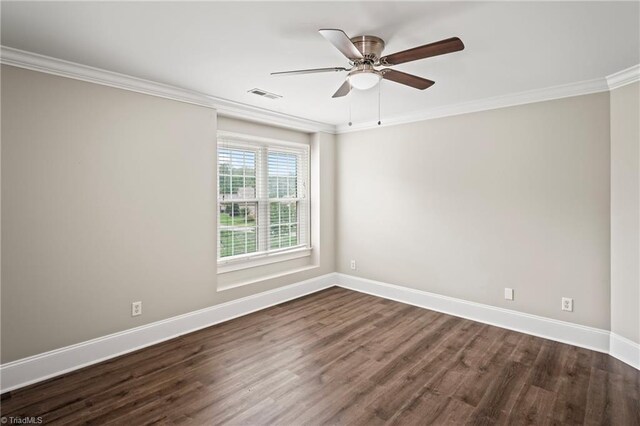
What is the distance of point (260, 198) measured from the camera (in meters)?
4.50

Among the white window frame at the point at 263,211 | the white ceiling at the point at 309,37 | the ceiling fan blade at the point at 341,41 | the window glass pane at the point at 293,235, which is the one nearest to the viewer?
the ceiling fan blade at the point at 341,41

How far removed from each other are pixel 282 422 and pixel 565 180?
341 centimetres

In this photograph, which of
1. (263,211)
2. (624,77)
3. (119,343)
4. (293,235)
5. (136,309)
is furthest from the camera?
(293,235)

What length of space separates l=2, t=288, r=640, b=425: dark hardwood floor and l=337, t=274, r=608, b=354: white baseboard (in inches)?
4.9

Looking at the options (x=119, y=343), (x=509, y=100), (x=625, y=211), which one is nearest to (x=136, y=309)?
(x=119, y=343)

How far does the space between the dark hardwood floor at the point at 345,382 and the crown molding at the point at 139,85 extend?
8.13 feet

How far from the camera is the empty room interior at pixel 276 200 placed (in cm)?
220

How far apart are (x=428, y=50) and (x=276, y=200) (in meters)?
3.13

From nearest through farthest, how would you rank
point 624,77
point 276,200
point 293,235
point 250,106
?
point 624,77, point 250,106, point 276,200, point 293,235

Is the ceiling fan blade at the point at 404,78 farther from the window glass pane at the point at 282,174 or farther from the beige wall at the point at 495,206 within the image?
the window glass pane at the point at 282,174

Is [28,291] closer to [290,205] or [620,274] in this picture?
[290,205]

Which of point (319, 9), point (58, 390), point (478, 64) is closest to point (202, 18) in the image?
point (319, 9)

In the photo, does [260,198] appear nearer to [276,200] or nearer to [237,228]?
[276,200]

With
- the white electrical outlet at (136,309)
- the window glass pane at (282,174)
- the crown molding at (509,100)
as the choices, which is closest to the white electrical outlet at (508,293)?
the crown molding at (509,100)
